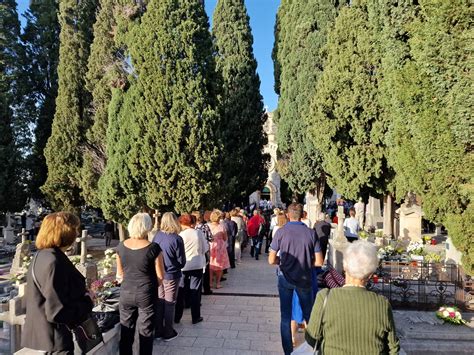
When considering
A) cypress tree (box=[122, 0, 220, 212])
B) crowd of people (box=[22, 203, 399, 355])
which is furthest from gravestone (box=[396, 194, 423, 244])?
crowd of people (box=[22, 203, 399, 355])

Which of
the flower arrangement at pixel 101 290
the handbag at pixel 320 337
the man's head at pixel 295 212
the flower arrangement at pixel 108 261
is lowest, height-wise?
the flower arrangement at pixel 108 261

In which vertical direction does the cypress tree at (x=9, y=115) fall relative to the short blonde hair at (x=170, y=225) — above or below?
above

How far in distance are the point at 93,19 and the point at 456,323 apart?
747 inches

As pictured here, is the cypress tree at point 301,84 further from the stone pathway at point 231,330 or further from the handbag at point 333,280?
the stone pathway at point 231,330

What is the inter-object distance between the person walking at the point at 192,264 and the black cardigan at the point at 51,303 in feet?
9.60

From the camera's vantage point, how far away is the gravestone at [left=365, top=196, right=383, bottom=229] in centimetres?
2177

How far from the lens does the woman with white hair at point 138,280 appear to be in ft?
12.7

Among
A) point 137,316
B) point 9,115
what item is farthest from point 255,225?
point 9,115

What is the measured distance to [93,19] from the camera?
702 inches

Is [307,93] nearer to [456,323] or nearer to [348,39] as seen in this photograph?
[348,39]

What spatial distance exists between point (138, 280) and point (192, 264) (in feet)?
6.40

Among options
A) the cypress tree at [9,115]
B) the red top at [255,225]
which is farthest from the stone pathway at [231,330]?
the cypress tree at [9,115]

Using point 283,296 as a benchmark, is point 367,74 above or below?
above

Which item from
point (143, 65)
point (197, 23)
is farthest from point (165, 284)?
point (197, 23)
